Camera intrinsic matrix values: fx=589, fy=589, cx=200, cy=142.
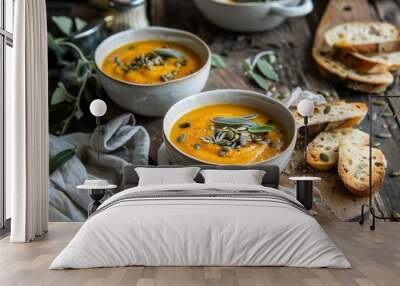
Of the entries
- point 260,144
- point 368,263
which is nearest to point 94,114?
point 260,144

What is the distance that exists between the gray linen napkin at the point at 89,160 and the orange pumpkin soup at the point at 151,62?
374 millimetres

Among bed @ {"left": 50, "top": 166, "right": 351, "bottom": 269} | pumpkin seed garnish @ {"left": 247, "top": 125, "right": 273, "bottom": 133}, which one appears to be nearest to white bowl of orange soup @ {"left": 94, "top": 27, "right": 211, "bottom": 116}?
pumpkin seed garnish @ {"left": 247, "top": 125, "right": 273, "bottom": 133}

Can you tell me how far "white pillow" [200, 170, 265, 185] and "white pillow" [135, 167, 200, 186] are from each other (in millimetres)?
115

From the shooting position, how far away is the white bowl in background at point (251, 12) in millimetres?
5219

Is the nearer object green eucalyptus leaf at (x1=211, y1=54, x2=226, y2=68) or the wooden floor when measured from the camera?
the wooden floor

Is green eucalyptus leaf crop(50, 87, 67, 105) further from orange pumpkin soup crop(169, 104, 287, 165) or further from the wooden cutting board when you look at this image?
the wooden cutting board

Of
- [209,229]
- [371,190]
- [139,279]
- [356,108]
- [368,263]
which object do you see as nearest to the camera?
[139,279]

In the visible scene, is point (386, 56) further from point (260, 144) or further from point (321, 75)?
point (260, 144)

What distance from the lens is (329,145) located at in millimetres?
4992

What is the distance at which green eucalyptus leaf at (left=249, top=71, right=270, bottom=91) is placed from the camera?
5266mm

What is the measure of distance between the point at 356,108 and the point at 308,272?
242 cm

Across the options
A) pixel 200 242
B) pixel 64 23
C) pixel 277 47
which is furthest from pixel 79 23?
pixel 200 242

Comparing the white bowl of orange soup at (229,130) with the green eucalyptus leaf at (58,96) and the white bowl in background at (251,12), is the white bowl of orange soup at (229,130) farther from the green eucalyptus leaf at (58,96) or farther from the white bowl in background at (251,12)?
the green eucalyptus leaf at (58,96)

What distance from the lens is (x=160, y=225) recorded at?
322cm
